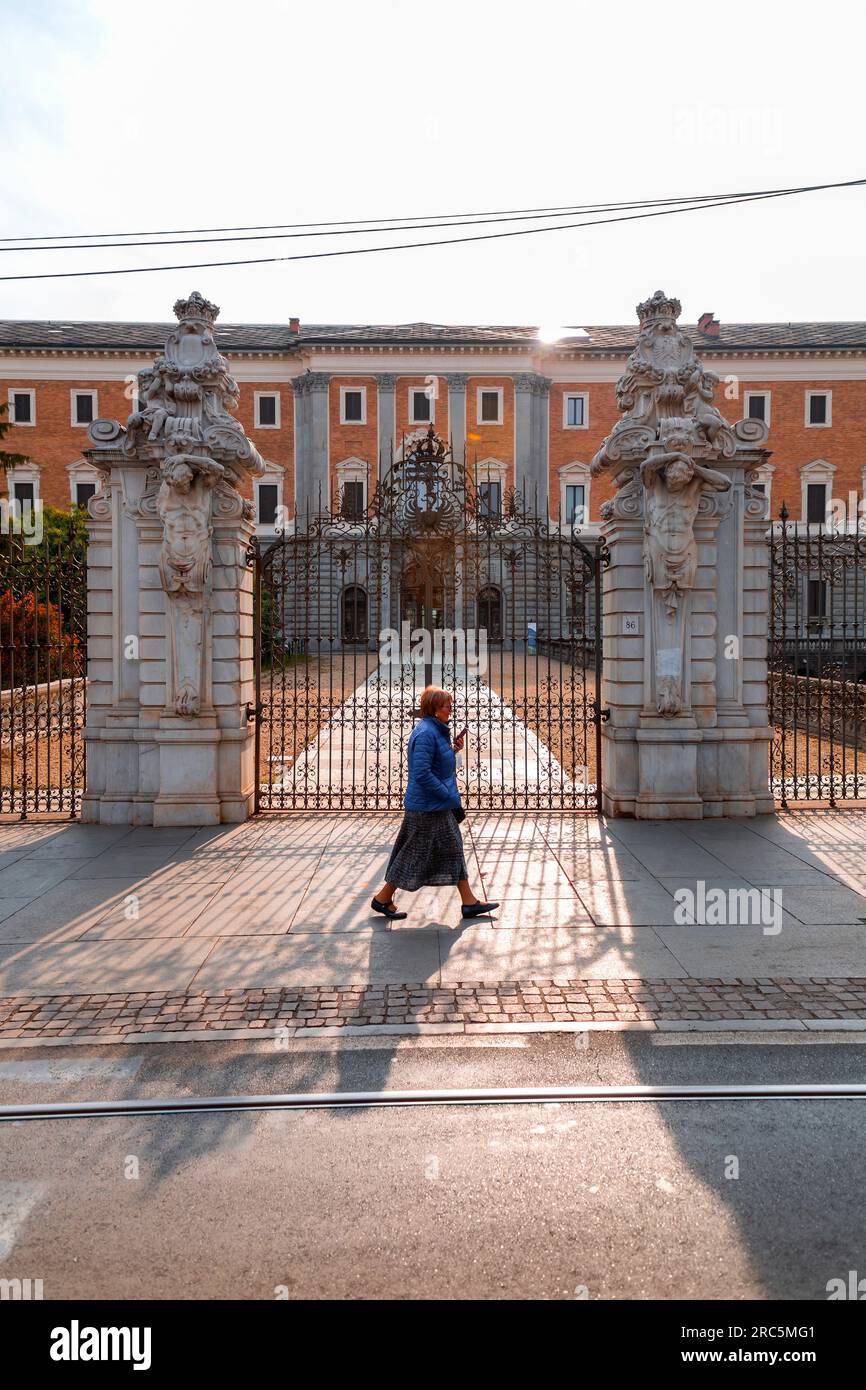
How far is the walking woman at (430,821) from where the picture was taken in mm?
6824

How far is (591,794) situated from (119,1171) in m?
7.80

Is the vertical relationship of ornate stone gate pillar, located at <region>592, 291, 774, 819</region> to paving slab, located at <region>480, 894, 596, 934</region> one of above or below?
above

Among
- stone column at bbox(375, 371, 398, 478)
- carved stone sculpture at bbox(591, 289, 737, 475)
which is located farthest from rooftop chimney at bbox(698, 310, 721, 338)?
carved stone sculpture at bbox(591, 289, 737, 475)

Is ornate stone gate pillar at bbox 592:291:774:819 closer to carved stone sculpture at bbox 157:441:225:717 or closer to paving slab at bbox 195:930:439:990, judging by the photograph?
carved stone sculpture at bbox 157:441:225:717

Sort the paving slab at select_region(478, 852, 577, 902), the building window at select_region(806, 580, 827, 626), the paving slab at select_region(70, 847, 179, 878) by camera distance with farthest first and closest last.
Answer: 1. the building window at select_region(806, 580, 827, 626)
2. the paving slab at select_region(70, 847, 179, 878)
3. the paving slab at select_region(478, 852, 577, 902)

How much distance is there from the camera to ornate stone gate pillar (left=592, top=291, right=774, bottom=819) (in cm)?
1009

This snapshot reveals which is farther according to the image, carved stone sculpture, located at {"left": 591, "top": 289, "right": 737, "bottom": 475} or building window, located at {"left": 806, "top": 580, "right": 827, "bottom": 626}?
carved stone sculpture, located at {"left": 591, "top": 289, "right": 737, "bottom": 475}

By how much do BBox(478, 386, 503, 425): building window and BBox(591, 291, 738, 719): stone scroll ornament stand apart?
4092cm

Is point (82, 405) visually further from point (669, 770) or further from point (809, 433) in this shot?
point (669, 770)

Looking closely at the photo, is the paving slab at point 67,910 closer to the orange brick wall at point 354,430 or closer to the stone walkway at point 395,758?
the stone walkway at point 395,758

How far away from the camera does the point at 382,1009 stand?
534 centimetres

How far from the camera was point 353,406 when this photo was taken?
165 ft
